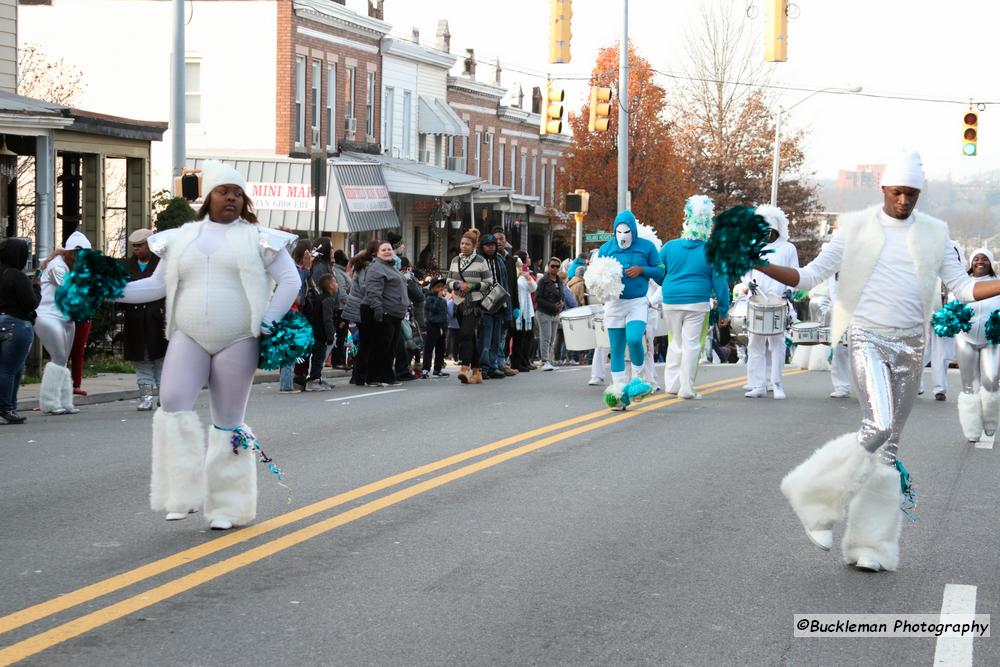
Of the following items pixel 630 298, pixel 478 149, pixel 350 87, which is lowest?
pixel 630 298

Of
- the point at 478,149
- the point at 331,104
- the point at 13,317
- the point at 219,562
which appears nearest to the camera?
the point at 219,562

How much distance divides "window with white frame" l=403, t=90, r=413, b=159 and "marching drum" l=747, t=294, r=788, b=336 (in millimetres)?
30498

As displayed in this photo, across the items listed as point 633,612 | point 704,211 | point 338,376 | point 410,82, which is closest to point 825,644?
point 633,612

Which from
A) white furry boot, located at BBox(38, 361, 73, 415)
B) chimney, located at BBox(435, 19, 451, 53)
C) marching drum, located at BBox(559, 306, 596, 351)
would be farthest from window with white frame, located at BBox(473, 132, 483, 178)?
white furry boot, located at BBox(38, 361, 73, 415)

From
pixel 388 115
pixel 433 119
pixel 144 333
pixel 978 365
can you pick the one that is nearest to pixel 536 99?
pixel 433 119

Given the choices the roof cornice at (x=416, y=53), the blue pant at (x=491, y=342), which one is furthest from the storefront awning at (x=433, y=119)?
the blue pant at (x=491, y=342)

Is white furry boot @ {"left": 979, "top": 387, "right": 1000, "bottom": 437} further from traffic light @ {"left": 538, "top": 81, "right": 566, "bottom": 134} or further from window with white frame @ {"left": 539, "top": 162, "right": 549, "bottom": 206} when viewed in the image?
window with white frame @ {"left": 539, "top": 162, "right": 549, "bottom": 206}

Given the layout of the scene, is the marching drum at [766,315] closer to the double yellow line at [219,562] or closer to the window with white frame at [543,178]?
the double yellow line at [219,562]

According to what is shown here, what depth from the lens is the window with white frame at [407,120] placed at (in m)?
46.6

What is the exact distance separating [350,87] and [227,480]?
1387 inches

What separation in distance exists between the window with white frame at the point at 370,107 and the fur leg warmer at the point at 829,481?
36984 mm

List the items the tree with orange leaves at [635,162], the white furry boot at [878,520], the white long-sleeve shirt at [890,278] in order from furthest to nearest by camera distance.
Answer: the tree with orange leaves at [635,162] < the white long-sleeve shirt at [890,278] < the white furry boot at [878,520]

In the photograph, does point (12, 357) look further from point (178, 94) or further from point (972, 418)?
point (972, 418)

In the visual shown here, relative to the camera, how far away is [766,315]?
1716 cm
